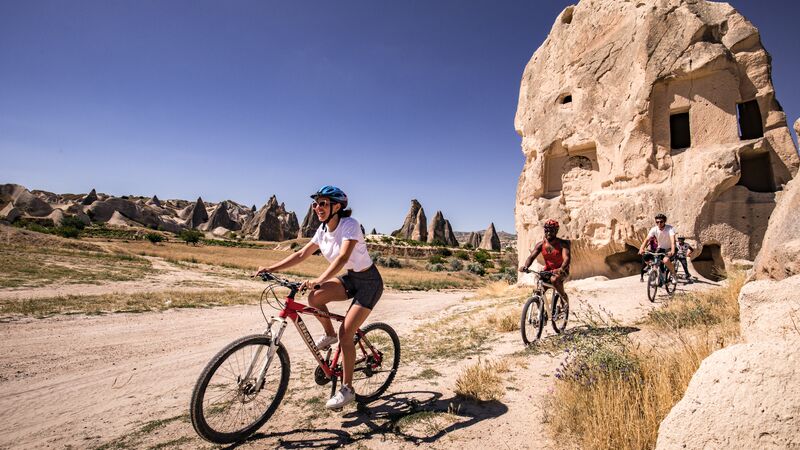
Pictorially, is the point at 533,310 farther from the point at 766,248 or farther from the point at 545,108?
the point at 545,108

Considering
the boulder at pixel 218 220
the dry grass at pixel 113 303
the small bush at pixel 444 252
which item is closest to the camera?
the dry grass at pixel 113 303

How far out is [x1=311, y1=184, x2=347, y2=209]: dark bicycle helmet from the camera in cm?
363

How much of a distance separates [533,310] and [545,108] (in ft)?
41.8

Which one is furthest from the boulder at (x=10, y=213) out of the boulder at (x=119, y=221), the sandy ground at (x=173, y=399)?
the sandy ground at (x=173, y=399)

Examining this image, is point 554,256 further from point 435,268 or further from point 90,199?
point 90,199

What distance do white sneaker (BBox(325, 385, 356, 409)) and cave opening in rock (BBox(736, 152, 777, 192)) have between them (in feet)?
46.3

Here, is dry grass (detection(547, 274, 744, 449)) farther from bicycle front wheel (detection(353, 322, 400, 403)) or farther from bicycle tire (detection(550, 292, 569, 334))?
bicycle tire (detection(550, 292, 569, 334))

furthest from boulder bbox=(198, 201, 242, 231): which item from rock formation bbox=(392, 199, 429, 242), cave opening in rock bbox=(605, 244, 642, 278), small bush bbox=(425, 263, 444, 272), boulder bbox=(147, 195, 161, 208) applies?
cave opening in rock bbox=(605, 244, 642, 278)

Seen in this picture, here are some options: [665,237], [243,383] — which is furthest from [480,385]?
[665,237]

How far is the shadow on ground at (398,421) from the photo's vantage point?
10.3ft

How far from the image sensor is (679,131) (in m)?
13.1

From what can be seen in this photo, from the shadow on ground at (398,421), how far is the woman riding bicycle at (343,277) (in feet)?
0.99

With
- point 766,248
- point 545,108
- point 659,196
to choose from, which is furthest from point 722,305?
point 545,108

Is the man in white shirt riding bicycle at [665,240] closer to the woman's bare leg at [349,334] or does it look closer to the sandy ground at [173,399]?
the sandy ground at [173,399]
